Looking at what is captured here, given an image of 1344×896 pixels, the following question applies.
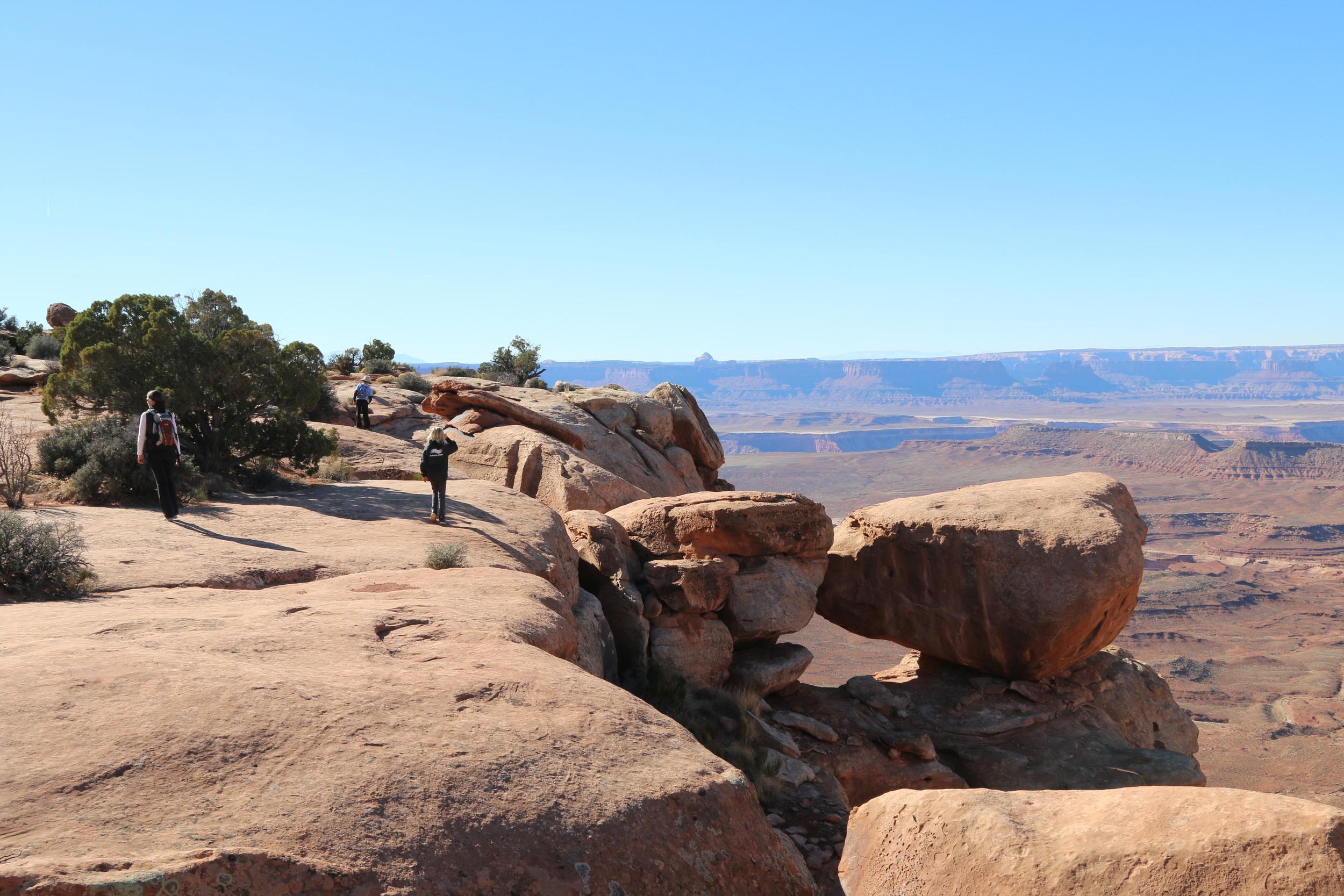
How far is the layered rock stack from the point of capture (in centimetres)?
1346

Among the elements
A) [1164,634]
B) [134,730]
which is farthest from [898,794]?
[1164,634]

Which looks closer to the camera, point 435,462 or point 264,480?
point 435,462

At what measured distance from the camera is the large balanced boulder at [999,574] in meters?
14.9

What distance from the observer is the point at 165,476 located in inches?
465

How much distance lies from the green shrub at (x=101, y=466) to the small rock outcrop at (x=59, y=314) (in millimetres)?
32621

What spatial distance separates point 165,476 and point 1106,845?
12.1 meters

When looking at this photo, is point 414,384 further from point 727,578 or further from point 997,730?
point 997,730

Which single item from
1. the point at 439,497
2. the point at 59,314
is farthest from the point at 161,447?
the point at 59,314

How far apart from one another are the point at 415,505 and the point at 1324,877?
41.4 feet

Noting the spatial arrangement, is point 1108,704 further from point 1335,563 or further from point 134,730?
point 1335,563

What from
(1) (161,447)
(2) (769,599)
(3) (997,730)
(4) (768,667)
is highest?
(1) (161,447)

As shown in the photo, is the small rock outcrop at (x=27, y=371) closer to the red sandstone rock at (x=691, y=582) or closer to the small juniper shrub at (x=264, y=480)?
the small juniper shrub at (x=264, y=480)

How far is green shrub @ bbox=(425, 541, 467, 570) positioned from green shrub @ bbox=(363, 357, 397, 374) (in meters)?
31.5

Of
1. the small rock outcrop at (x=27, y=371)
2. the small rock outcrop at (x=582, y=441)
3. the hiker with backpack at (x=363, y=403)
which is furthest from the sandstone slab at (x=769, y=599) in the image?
the small rock outcrop at (x=27, y=371)
